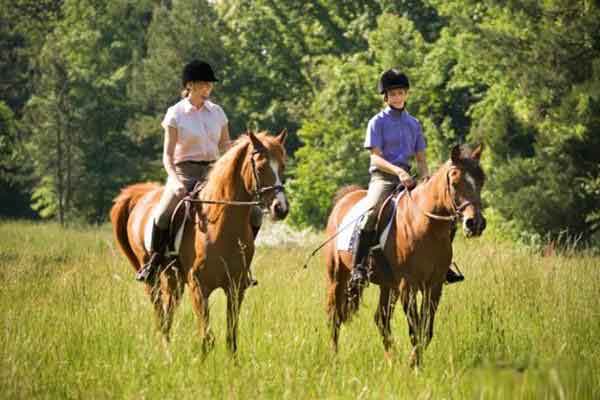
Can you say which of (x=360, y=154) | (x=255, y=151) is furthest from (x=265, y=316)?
(x=360, y=154)

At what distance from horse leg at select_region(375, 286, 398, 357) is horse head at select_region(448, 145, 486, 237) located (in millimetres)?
1043

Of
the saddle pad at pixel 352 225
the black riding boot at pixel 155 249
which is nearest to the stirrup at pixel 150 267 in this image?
the black riding boot at pixel 155 249

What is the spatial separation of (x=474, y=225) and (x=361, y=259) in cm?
162

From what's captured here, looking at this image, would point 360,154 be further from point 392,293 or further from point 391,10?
point 392,293

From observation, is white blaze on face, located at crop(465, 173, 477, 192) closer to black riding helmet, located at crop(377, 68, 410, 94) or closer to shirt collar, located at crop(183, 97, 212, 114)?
black riding helmet, located at crop(377, 68, 410, 94)

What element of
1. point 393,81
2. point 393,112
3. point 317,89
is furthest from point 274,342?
point 317,89

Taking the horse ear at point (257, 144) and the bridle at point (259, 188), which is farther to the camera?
the horse ear at point (257, 144)

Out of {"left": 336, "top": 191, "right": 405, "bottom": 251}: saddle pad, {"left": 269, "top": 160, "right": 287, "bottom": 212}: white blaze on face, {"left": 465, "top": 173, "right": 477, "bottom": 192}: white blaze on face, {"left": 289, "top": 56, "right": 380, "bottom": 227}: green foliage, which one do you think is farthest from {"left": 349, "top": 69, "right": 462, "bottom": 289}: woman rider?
{"left": 289, "top": 56, "right": 380, "bottom": 227}: green foliage

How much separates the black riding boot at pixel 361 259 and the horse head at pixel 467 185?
120cm

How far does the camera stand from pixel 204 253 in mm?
7340

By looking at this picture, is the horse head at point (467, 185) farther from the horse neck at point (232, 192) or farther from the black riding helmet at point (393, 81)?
the horse neck at point (232, 192)

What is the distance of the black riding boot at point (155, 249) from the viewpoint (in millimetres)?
8125

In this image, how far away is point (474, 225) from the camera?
22.2ft

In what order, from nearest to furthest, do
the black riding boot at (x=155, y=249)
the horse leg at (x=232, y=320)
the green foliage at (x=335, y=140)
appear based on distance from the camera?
the horse leg at (x=232, y=320) < the black riding boot at (x=155, y=249) < the green foliage at (x=335, y=140)
